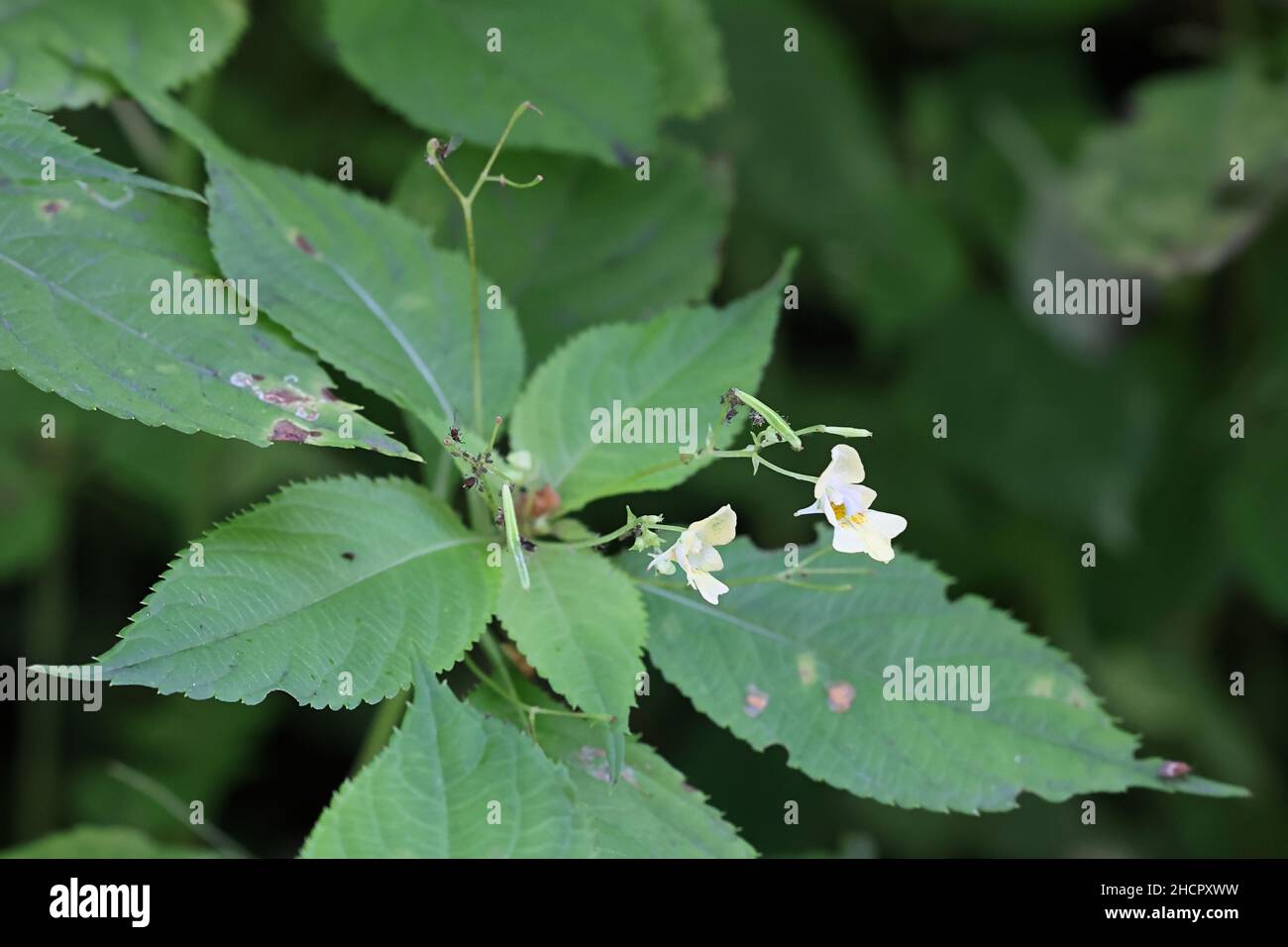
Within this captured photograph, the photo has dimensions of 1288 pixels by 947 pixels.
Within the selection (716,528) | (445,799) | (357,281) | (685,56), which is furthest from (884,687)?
(685,56)

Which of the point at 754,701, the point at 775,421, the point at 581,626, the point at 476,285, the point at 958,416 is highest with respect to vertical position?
the point at 958,416

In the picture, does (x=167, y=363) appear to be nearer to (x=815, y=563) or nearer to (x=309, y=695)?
(x=309, y=695)

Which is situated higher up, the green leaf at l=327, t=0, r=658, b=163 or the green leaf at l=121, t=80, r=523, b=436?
the green leaf at l=327, t=0, r=658, b=163

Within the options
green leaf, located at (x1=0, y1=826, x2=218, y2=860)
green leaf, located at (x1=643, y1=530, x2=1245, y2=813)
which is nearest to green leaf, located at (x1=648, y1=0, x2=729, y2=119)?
green leaf, located at (x1=643, y1=530, x2=1245, y2=813)

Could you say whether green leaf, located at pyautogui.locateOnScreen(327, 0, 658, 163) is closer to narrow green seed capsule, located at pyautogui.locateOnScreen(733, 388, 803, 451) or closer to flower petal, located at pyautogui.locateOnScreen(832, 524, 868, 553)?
narrow green seed capsule, located at pyautogui.locateOnScreen(733, 388, 803, 451)

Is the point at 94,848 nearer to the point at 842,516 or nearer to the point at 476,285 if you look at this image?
the point at 476,285

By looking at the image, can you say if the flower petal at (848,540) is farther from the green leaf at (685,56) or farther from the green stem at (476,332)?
the green leaf at (685,56)
